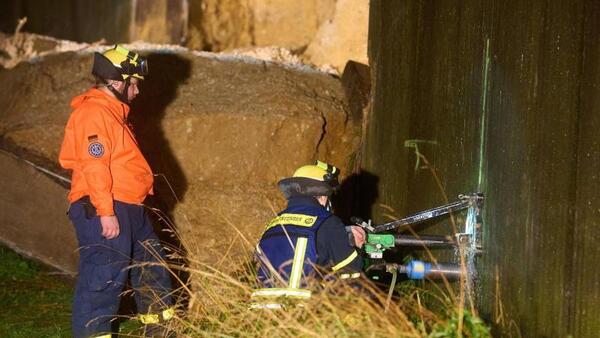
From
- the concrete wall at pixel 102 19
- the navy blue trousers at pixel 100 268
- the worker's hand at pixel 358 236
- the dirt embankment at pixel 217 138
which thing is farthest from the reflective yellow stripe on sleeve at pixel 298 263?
the concrete wall at pixel 102 19

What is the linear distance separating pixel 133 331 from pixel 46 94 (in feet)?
10.1

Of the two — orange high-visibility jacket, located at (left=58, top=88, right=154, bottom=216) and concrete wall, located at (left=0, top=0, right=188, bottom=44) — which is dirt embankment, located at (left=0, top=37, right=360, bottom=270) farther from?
concrete wall, located at (left=0, top=0, right=188, bottom=44)

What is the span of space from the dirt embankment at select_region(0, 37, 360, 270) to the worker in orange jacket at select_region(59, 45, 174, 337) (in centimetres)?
154

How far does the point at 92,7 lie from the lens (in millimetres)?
13070

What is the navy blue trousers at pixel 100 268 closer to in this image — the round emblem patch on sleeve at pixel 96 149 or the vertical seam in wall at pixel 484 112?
the round emblem patch on sleeve at pixel 96 149

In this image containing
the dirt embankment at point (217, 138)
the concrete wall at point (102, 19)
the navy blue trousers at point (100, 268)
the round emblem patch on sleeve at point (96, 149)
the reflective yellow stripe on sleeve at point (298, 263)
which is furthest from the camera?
the concrete wall at point (102, 19)

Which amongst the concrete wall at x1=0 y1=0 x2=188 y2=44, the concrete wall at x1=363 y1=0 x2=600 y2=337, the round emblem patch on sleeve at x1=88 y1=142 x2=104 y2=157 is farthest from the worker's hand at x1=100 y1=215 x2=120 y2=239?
the concrete wall at x1=0 y1=0 x2=188 y2=44

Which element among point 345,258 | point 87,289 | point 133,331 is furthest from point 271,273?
point 133,331

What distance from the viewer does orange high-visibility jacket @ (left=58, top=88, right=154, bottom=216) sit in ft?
18.2

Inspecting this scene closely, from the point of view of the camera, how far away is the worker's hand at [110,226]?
5.58 metres

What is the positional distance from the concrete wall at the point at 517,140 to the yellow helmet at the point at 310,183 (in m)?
0.89

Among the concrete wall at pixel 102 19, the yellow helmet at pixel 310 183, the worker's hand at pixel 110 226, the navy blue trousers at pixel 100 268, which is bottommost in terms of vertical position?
the navy blue trousers at pixel 100 268

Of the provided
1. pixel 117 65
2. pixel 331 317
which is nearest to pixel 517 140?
pixel 331 317

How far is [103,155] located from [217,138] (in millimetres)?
2304
